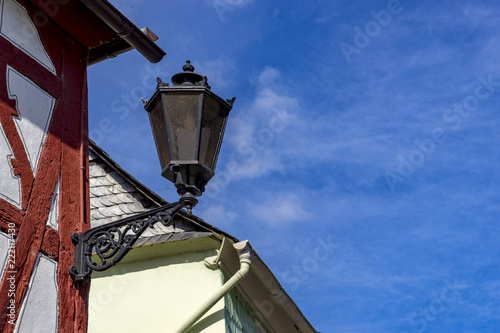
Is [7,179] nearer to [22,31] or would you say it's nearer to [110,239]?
[110,239]

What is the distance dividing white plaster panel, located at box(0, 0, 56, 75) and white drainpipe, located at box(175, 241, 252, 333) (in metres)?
2.79

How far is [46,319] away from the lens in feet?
14.0

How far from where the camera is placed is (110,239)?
171 inches

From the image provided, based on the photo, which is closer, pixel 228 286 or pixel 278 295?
pixel 228 286

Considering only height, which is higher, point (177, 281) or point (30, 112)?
point (177, 281)

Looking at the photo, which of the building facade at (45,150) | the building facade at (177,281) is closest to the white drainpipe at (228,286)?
the building facade at (177,281)

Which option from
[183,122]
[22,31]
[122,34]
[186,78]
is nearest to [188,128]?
[183,122]

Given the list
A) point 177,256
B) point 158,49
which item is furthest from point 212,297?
point 158,49

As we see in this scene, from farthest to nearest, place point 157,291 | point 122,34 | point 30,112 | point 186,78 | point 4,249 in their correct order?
1. point 157,291
2. point 122,34
3. point 30,112
4. point 186,78
5. point 4,249

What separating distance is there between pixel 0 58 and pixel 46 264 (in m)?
1.28

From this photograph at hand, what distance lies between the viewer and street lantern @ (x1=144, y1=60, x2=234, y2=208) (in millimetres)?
4254

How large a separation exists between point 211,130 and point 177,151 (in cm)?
26

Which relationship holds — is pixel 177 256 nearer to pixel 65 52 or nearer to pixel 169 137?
pixel 65 52

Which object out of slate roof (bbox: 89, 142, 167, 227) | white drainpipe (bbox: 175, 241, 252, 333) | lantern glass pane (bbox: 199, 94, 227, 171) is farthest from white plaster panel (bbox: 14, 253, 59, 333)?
slate roof (bbox: 89, 142, 167, 227)
